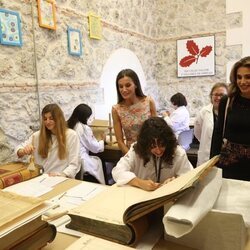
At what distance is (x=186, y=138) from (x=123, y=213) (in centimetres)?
305

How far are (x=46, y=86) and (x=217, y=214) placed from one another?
2286mm

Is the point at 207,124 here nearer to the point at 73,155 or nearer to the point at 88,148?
the point at 88,148

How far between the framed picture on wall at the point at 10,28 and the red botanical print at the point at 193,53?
324 cm

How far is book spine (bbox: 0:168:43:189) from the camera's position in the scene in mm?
1465

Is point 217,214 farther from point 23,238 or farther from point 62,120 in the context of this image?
point 62,120

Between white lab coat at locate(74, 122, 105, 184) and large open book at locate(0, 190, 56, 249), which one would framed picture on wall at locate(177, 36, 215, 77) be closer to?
white lab coat at locate(74, 122, 105, 184)

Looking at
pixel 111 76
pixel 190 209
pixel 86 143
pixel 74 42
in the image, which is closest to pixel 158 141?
pixel 190 209

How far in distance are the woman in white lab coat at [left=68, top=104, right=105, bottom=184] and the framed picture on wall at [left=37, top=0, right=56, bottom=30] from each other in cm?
84

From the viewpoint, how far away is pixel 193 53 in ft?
15.9

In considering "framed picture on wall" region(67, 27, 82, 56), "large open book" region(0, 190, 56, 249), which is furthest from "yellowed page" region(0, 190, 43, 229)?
"framed picture on wall" region(67, 27, 82, 56)

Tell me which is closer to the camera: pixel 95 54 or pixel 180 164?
pixel 180 164

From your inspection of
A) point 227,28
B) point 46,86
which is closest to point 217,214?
point 46,86

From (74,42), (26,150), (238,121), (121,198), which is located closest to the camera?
(121,198)

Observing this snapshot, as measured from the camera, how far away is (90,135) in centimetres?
262
